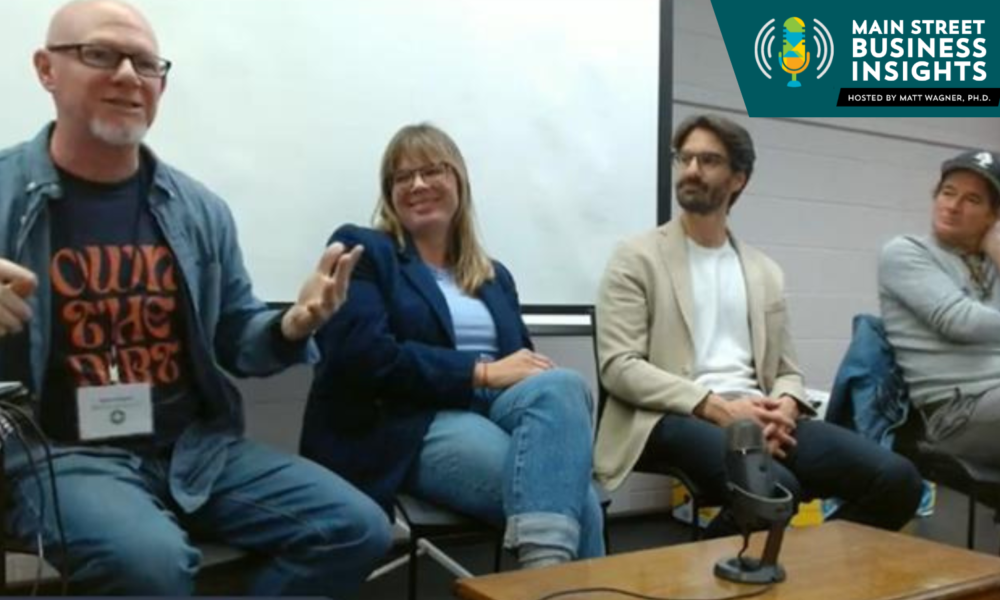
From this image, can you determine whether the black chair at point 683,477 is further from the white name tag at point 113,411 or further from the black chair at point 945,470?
the white name tag at point 113,411

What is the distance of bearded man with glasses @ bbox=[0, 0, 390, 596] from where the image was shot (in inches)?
60.8

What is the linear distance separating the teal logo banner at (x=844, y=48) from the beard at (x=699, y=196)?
131 centimetres

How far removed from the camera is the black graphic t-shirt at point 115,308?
1.58 meters

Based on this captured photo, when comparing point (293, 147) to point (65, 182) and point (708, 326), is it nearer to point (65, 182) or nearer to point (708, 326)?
point (65, 182)

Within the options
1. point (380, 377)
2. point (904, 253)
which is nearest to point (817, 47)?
point (904, 253)

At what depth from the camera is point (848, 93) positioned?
12.6 feet

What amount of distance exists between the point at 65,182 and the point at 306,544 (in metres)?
0.77

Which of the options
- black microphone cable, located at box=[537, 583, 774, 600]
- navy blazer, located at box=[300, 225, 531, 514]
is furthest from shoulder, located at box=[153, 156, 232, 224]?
black microphone cable, located at box=[537, 583, 774, 600]

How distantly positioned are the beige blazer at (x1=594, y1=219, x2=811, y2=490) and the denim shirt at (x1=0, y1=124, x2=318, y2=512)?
787 mm

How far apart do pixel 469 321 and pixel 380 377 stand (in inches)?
12.5

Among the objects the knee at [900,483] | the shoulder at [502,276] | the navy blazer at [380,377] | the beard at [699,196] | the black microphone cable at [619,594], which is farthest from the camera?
the beard at [699,196]

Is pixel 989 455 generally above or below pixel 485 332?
below

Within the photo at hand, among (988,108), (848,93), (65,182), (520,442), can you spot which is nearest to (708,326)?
(520,442)

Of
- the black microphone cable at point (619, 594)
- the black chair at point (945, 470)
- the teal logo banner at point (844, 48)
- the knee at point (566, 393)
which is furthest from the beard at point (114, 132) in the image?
the teal logo banner at point (844, 48)
